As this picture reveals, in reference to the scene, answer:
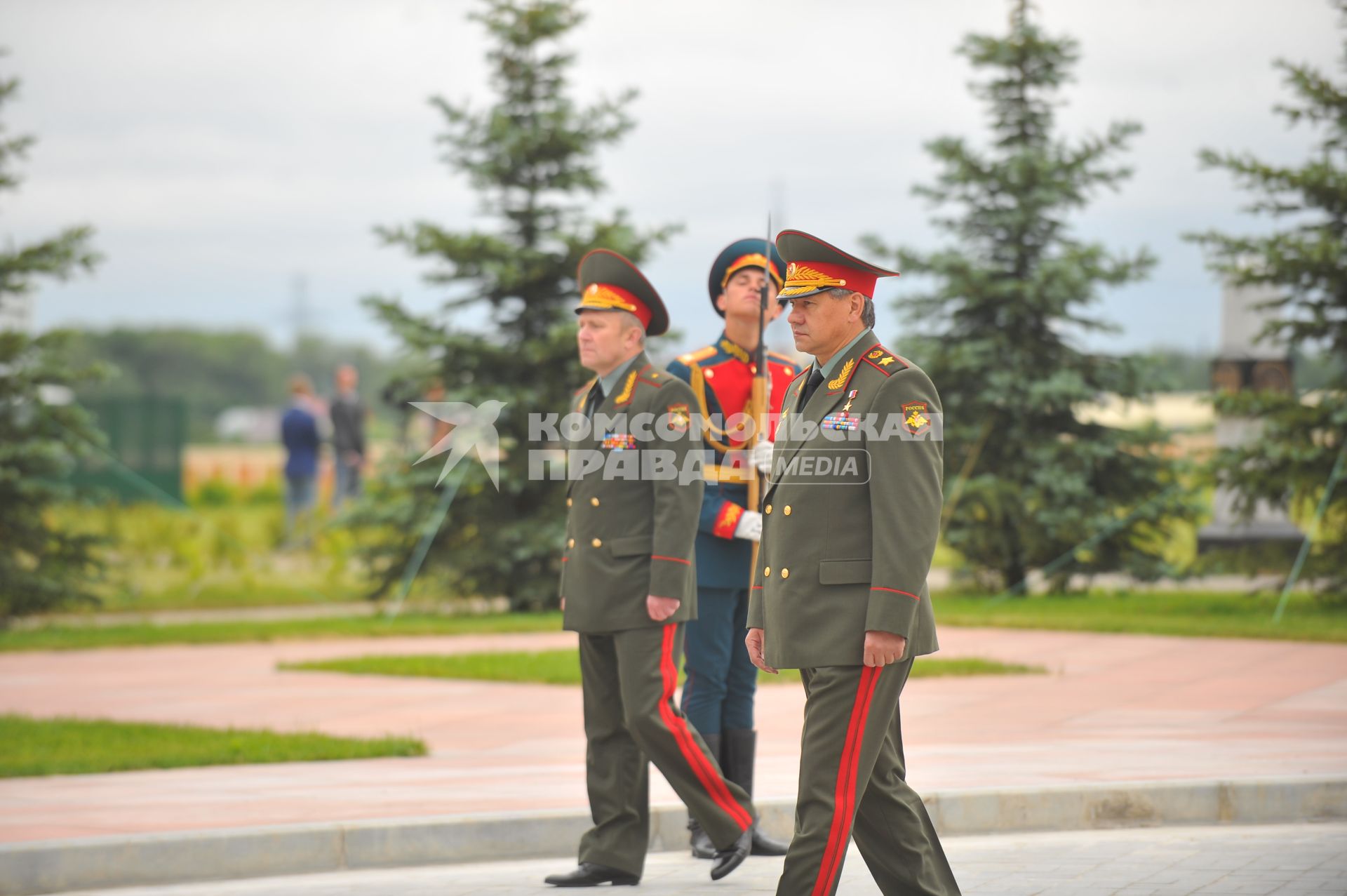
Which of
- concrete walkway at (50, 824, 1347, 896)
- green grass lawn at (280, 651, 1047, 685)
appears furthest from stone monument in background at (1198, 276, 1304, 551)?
concrete walkway at (50, 824, 1347, 896)

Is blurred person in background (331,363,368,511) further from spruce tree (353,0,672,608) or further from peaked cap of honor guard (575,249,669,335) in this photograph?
peaked cap of honor guard (575,249,669,335)

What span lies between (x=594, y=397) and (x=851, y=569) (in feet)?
6.32

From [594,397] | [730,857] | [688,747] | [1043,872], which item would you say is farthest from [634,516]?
[1043,872]

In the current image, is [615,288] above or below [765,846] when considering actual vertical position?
above

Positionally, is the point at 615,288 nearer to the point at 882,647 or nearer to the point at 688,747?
the point at 688,747

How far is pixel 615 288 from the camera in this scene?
629 centimetres

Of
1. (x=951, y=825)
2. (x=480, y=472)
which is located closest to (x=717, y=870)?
(x=951, y=825)

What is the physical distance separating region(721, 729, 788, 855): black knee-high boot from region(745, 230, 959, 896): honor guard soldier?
1709 mm

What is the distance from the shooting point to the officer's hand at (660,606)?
5945 mm

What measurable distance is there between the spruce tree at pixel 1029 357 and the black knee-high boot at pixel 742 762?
10.1 metres

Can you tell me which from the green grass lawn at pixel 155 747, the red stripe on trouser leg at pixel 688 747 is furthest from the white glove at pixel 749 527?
the green grass lawn at pixel 155 747

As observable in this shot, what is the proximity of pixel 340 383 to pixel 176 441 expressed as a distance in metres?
7.34

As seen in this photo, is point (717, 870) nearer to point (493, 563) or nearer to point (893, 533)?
point (893, 533)

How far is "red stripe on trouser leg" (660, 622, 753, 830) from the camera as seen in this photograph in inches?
234
